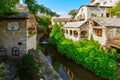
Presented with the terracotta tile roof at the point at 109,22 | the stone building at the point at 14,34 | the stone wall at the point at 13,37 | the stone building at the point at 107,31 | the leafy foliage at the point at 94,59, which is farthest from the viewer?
the terracotta tile roof at the point at 109,22

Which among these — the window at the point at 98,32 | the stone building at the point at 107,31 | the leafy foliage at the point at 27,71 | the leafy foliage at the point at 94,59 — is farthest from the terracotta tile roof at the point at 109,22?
the leafy foliage at the point at 27,71

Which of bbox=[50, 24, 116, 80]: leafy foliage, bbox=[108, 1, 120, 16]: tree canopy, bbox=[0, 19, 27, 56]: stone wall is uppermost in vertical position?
bbox=[108, 1, 120, 16]: tree canopy

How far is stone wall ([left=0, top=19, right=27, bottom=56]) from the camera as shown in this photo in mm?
20359

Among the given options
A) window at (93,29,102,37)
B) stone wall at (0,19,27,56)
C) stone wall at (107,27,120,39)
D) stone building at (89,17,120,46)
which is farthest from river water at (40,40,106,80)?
stone wall at (0,19,27,56)

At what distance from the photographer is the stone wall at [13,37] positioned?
66.8ft

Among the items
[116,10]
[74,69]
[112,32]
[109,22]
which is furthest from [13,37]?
[116,10]

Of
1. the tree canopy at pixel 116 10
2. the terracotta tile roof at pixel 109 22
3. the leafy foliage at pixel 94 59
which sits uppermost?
the tree canopy at pixel 116 10

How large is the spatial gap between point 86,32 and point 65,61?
8591 millimetres

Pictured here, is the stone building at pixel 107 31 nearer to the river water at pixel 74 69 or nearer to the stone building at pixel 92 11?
the river water at pixel 74 69

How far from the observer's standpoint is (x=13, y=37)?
20594mm

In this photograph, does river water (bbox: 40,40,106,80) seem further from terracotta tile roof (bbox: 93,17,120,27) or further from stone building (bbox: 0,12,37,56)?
stone building (bbox: 0,12,37,56)

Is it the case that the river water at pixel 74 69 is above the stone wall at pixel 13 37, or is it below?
below

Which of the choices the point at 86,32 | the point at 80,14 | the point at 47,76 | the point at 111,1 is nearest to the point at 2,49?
the point at 47,76

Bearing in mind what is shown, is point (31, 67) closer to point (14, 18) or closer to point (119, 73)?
point (14, 18)
